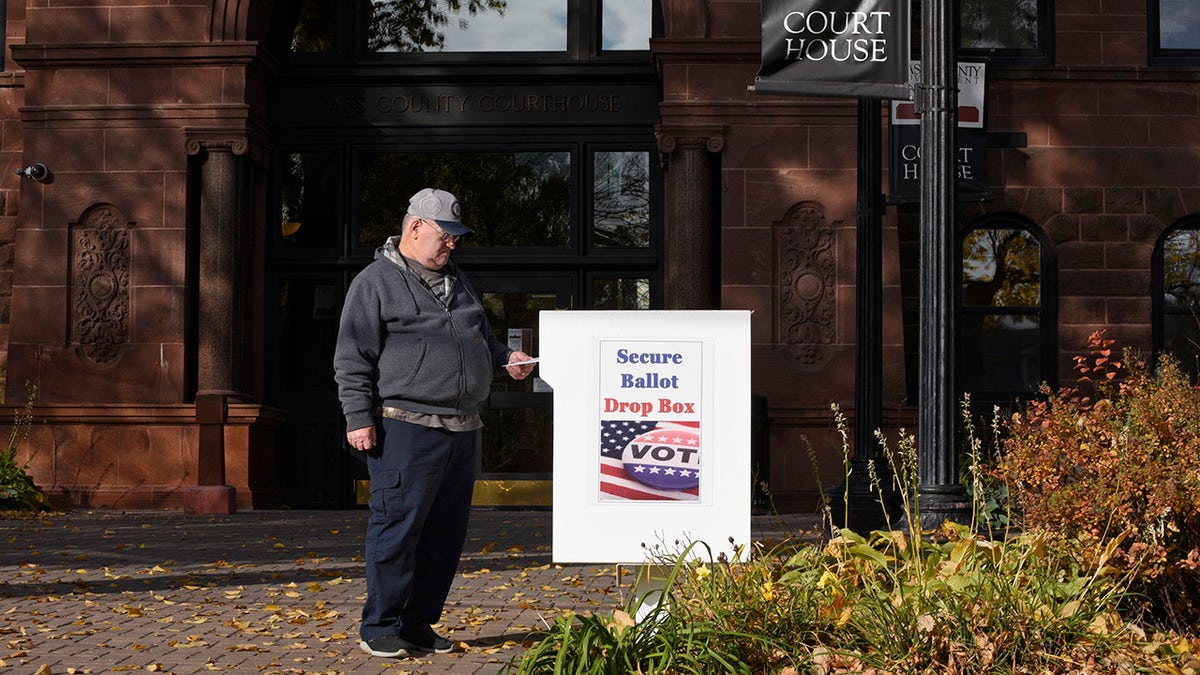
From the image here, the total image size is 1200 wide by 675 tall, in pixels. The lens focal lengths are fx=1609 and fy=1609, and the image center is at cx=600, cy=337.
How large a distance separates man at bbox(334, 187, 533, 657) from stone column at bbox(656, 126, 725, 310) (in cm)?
875

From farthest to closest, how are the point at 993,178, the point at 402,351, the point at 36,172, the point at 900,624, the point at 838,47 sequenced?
1. the point at 993,178
2. the point at 36,172
3. the point at 838,47
4. the point at 402,351
5. the point at 900,624

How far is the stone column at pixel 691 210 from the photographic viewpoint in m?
15.7

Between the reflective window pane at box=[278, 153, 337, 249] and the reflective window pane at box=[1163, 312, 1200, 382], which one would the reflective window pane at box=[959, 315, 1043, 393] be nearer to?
the reflective window pane at box=[1163, 312, 1200, 382]

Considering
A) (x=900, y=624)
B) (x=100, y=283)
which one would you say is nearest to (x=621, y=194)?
(x=100, y=283)

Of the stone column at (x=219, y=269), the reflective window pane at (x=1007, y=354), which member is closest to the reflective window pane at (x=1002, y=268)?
the reflective window pane at (x=1007, y=354)

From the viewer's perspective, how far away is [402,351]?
267 inches

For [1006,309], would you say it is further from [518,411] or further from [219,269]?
[219,269]

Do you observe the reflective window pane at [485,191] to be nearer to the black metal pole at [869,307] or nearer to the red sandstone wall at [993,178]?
the red sandstone wall at [993,178]

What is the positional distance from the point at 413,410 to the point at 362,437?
0.80 feet

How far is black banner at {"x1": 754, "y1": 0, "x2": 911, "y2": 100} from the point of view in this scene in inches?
293

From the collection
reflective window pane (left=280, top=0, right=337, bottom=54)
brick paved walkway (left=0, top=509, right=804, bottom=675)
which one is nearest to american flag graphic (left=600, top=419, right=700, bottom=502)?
brick paved walkway (left=0, top=509, right=804, bottom=675)

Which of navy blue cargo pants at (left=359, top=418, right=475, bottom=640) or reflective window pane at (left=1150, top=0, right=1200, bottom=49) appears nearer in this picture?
navy blue cargo pants at (left=359, top=418, right=475, bottom=640)

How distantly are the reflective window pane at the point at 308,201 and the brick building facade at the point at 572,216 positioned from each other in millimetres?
165

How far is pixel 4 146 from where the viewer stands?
16.8 meters
